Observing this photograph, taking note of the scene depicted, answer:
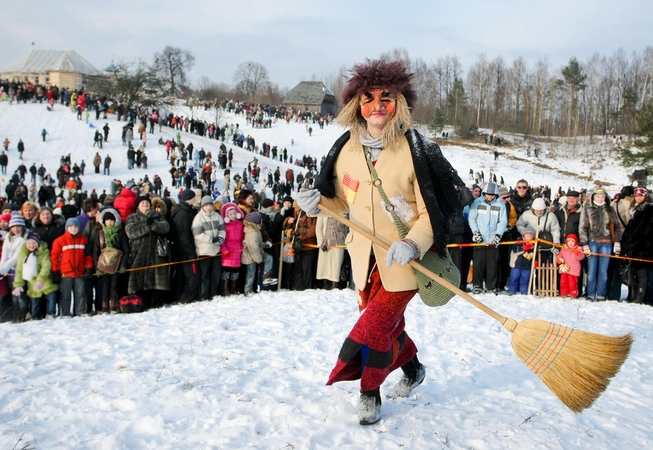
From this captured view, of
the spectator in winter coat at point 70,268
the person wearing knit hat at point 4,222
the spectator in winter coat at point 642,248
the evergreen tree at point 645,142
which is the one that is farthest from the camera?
the evergreen tree at point 645,142

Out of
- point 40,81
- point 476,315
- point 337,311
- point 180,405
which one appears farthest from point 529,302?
point 40,81

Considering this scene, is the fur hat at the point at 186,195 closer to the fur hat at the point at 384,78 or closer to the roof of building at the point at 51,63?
the fur hat at the point at 384,78

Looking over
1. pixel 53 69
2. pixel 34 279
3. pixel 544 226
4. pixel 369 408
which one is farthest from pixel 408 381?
pixel 53 69

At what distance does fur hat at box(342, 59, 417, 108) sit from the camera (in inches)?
139

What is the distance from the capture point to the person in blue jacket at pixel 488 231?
930 cm

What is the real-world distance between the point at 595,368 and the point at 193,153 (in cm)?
3593

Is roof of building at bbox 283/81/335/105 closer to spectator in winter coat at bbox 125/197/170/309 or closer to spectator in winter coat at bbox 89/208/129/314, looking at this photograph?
spectator in winter coat at bbox 125/197/170/309

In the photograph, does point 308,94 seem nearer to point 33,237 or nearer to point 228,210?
point 228,210

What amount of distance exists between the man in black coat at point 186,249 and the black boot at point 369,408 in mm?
5808

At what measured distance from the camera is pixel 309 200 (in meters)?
3.59

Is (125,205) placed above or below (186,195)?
below


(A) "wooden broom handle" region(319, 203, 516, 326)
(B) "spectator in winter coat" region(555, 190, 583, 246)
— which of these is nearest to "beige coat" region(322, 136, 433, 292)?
(A) "wooden broom handle" region(319, 203, 516, 326)

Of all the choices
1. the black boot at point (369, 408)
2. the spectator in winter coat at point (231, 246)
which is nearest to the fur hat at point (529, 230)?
the spectator in winter coat at point (231, 246)

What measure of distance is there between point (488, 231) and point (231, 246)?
482 centimetres
